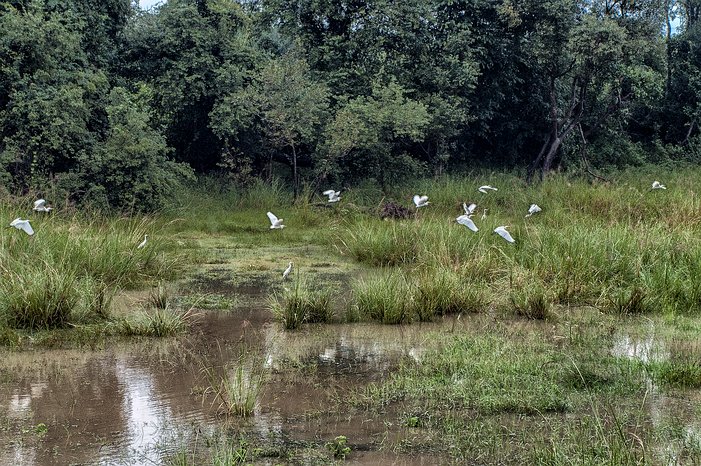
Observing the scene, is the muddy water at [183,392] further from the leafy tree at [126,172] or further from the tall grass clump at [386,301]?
the leafy tree at [126,172]

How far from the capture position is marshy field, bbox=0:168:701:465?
491cm

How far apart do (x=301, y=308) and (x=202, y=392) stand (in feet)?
6.98

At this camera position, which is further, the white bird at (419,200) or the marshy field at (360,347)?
the white bird at (419,200)

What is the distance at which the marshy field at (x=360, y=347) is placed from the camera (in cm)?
491

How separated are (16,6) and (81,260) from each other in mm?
8499

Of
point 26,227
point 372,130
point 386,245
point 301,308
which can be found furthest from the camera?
point 372,130

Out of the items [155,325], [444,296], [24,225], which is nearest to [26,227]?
[24,225]

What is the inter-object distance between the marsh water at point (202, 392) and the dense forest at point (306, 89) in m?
6.75

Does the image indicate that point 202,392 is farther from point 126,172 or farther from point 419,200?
point 126,172

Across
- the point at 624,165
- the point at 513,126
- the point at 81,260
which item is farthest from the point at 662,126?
the point at 81,260

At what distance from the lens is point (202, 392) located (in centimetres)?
590

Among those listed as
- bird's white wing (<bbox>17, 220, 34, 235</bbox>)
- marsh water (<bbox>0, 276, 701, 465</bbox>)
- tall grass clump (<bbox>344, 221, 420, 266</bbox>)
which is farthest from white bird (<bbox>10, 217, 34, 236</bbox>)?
tall grass clump (<bbox>344, 221, 420, 266</bbox>)

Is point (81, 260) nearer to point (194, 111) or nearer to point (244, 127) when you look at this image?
point (244, 127)

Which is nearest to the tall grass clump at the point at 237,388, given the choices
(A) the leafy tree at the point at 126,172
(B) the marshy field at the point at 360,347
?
(B) the marshy field at the point at 360,347
